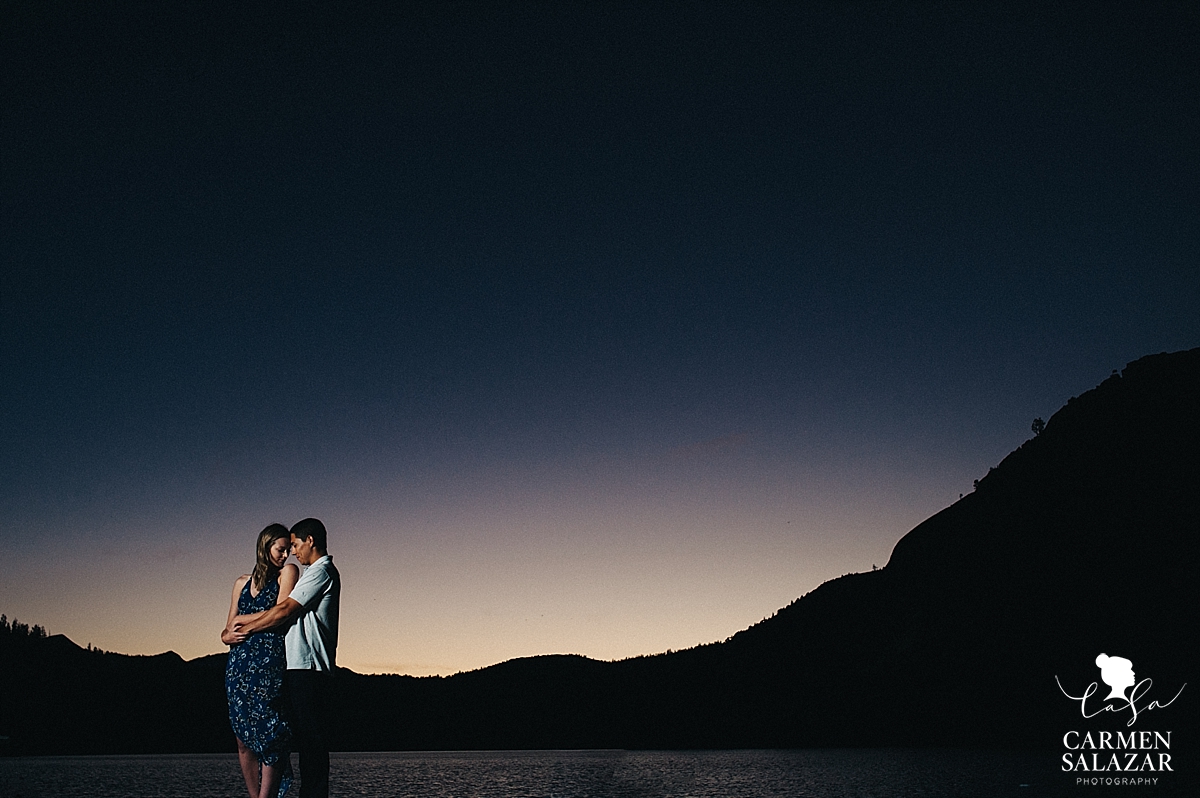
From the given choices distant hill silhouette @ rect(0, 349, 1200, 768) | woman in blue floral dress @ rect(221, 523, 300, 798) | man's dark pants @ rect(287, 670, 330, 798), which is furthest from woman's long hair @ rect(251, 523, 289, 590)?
distant hill silhouette @ rect(0, 349, 1200, 768)

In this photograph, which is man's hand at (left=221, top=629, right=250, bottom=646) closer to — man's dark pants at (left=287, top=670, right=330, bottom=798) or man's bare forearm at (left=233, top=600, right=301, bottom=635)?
man's bare forearm at (left=233, top=600, right=301, bottom=635)

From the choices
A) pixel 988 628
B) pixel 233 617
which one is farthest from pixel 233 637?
pixel 988 628

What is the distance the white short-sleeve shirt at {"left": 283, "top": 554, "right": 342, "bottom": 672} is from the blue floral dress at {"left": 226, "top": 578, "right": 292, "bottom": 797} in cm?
16

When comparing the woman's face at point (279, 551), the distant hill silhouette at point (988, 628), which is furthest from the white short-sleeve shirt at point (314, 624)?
the distant hill silhouette at point (988, 628)

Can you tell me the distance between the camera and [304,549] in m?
7.98

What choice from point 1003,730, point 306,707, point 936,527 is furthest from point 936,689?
point 306,707

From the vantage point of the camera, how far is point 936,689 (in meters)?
139

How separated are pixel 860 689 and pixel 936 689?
1644 cm

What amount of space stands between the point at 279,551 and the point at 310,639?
0.78 meters

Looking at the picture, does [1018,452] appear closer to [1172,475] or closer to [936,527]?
[936,527]

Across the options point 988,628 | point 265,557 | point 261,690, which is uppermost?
point 988,628

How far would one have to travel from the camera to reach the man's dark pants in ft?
25.3

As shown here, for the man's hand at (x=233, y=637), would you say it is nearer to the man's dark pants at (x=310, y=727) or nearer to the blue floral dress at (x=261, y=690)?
the blue floral dress at (x=261, y=690)

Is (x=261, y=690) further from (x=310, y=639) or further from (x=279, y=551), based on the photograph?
(x=279, y=551)
